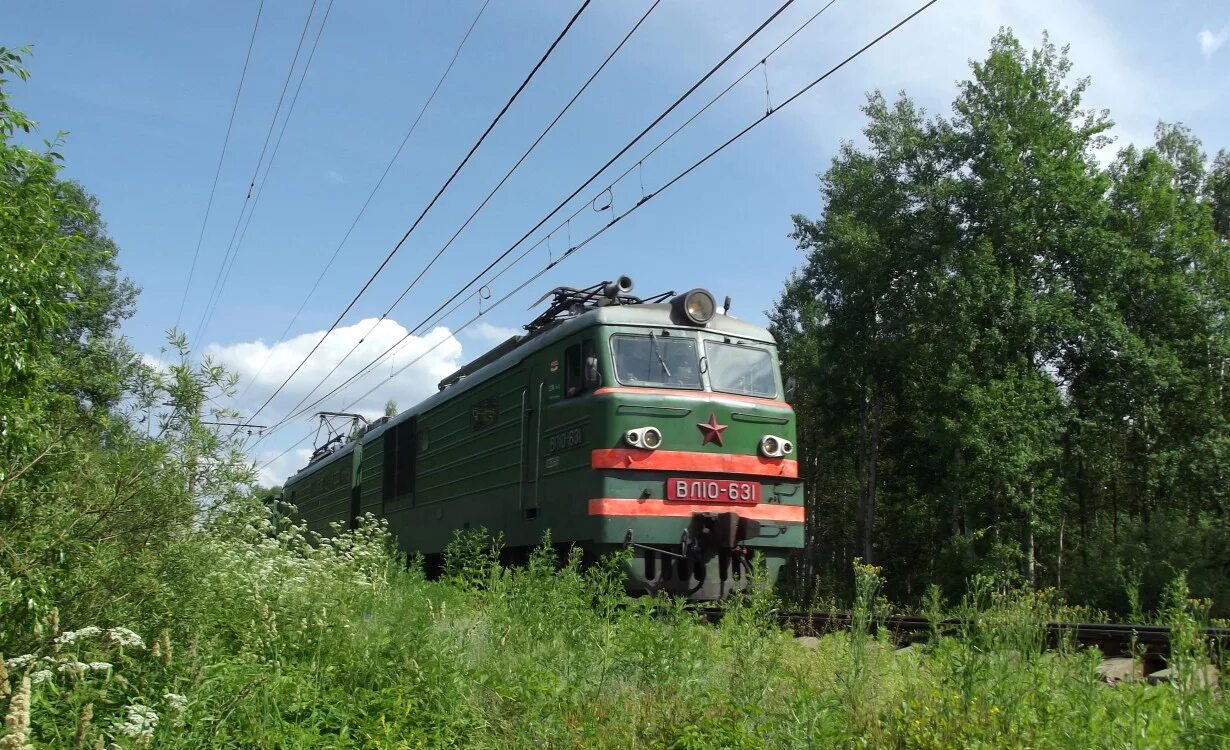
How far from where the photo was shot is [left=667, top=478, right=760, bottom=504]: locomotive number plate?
32.9 feet

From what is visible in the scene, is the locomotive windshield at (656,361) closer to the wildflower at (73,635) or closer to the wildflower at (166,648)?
the wildflower at (166,648)

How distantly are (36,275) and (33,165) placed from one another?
2.22 ft

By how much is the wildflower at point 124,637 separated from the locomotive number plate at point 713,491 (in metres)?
5.49

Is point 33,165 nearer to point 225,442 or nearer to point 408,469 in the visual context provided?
point 225,442

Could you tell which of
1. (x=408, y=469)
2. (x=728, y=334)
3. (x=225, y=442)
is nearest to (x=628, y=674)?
(x=225, y=442)

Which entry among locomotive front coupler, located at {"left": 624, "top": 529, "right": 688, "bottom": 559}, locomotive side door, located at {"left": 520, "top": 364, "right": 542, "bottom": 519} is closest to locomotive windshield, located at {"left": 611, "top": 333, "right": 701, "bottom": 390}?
locomotive side door, located at {"left": 520, "top": 364, "right": 542, "bottom": 519}

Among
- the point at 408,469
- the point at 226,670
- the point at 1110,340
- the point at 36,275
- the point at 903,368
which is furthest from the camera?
the point at 903,368

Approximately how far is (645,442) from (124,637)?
530 cm

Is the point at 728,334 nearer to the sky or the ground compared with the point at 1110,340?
nearer to the ground

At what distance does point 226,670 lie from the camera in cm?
575

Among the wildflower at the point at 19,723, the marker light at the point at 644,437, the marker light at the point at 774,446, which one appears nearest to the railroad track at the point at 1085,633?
the marker light at the point at 774,446

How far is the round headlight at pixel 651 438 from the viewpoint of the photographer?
9.89 metres

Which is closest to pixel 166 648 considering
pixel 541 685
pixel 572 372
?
pixel 541 685

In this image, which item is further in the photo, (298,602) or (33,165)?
(298,602)
